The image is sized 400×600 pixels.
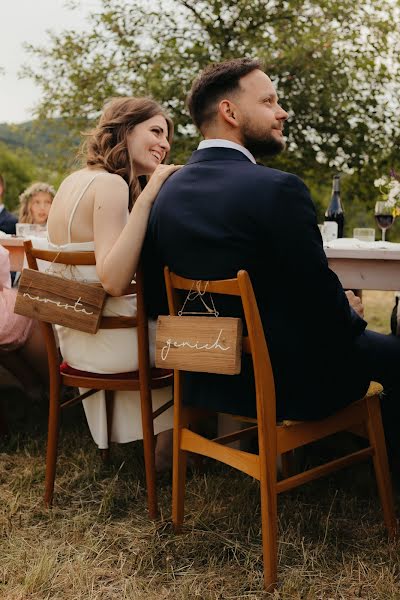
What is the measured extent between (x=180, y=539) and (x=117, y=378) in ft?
1.84

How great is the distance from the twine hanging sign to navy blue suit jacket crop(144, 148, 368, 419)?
0.09 m

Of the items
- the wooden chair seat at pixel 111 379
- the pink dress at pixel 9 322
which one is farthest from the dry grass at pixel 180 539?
the pink dress at pixel 9 322

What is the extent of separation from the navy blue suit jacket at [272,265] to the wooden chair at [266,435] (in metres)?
0.06

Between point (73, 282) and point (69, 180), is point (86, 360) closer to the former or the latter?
point (73, 282)

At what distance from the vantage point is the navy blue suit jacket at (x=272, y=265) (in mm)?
1855

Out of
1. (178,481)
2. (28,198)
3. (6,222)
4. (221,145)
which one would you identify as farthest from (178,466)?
(6,222)

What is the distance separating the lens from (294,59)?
6.38 m

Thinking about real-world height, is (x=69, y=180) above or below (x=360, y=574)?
above

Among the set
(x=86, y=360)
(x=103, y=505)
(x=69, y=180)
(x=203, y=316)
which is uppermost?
(x=69, y=180)

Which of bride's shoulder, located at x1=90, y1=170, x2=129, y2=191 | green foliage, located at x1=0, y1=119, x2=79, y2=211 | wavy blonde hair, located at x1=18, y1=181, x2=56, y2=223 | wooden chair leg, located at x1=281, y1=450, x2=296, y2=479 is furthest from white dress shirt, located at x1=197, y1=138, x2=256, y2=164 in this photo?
green foliage, located at x1=0, y1=119, x2=79, y2=211

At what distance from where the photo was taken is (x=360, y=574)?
2029 mm

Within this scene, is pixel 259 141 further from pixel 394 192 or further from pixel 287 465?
pixel 287 465

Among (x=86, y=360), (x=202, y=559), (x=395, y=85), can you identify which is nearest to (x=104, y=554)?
(x=202, y=559)

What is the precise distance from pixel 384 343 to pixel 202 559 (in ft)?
2.77
